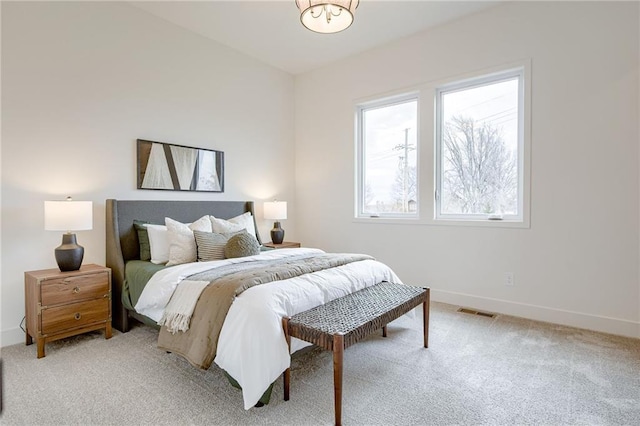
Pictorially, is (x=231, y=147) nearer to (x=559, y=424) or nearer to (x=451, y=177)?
(x=451, y=177)

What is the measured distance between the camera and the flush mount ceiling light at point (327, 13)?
7.31 feet

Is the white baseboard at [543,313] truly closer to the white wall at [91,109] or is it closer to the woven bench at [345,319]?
the woven bench at [345,319]

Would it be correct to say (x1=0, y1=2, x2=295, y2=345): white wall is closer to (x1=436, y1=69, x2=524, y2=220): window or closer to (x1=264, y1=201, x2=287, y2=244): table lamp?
(x1=264, y1=201, x2=287, y2=244): table lamp

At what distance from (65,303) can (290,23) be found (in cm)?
335

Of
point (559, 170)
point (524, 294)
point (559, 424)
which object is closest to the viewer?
point (559, 424)

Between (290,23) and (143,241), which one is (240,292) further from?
(290,23)

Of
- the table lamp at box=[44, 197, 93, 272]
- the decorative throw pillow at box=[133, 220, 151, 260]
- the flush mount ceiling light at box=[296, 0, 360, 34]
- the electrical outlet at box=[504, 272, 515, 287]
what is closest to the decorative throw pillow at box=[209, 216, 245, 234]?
the decorative throw pillow at box=[133, 220, 151, 260]

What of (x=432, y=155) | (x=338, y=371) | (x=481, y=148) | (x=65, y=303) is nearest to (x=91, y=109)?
(x=65, y=303)

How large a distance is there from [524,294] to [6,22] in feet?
16.4

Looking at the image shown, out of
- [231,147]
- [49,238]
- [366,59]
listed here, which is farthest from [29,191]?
[366,59]

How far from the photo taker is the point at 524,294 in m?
3.36

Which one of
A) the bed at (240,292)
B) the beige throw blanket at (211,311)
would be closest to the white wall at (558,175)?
the bed at (240,292)

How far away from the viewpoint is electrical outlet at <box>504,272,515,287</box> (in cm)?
343

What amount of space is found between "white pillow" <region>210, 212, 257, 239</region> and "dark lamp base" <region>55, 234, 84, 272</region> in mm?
1162
